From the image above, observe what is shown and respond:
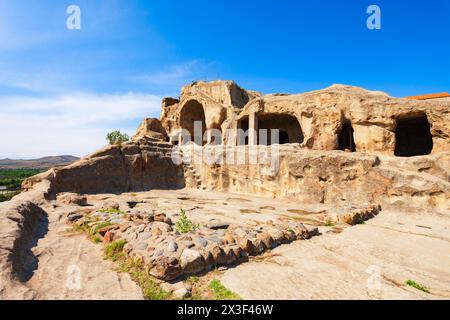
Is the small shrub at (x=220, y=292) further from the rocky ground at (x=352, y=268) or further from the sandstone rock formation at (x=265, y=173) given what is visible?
the sandstone rock formation at (x=265, y=173)

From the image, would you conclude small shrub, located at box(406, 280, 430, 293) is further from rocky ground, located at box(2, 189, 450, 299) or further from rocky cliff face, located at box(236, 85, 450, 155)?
rocky cliff face, located at box(236, 85, 450, 155)

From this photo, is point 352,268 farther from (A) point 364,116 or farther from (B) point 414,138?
(B) point 414,138

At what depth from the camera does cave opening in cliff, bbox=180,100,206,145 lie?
33.4 meters

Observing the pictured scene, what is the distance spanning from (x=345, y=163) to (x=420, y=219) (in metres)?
4.01

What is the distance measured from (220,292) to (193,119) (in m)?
31.5

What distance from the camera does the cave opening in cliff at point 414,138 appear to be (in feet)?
67.2

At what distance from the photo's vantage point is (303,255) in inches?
250

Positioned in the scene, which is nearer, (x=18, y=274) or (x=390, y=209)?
(x=18, y=274)

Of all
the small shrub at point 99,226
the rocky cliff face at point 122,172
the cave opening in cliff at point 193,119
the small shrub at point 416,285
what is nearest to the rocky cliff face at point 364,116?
the rocky cliff face at point 122,172

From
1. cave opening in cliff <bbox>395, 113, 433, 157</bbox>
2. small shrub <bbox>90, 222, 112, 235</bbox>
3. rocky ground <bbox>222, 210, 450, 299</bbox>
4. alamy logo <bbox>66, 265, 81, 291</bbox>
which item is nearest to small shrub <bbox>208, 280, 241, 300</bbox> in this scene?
rocky ground <bbox>222, 210, 450, 299</bbox>

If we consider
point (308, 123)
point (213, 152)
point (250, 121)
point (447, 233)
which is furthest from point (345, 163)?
point (250, 121)

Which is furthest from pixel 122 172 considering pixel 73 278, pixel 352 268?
pixel 352 268
